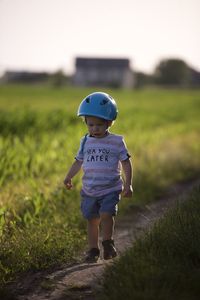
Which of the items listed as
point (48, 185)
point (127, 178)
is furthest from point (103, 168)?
point (48, 185)

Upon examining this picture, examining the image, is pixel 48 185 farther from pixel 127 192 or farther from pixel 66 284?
pixel 66 284

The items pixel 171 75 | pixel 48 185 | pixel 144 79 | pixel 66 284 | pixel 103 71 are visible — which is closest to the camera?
pixel 66 284

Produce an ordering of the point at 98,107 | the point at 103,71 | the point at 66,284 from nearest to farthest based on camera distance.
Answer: the point at 66,284 → the point at 98,107 → the point at 103,71

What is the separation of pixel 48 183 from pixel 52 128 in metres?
8.07

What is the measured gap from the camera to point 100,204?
5398 millimetres

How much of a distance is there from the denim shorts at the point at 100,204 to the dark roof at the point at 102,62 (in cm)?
11155

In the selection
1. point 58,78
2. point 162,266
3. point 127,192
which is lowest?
point 58,78

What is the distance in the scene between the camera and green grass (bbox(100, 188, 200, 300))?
3867 mm

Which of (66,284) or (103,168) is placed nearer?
(66,284)

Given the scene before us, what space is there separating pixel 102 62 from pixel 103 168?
114189 mm

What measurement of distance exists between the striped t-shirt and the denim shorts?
0.15ft

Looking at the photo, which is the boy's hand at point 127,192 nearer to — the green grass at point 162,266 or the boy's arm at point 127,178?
the boy's arm at point 127,178

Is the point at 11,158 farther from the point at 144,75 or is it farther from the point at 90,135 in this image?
the point at 144,75

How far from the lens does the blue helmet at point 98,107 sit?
516cm
